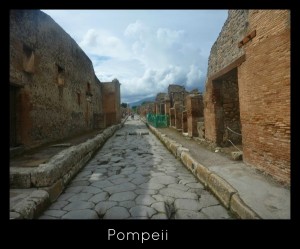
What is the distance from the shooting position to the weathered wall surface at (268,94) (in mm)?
3521

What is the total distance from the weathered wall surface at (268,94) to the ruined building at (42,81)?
5530mm

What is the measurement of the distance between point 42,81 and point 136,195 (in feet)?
18.6

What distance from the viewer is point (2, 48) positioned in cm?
283

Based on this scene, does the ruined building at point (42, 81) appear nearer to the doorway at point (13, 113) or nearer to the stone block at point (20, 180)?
the doorway at point (13, 113)

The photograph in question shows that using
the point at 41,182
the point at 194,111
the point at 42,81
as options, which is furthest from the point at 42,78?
the point at 194,111

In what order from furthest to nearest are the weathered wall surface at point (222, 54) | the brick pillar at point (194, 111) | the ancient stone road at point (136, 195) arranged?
the brick pillar at point (194, 111) < the weathered wall surface at point (222, 54) < the ancient stone road at point (136, 195)

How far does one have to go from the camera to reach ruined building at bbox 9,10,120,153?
5.97m

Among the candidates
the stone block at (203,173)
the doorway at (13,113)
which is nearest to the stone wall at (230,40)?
the stone block at (203,173)

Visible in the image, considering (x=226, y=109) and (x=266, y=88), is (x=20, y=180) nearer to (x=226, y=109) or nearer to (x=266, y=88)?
(x=266, y=88)

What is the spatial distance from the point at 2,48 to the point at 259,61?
4090 millimetres

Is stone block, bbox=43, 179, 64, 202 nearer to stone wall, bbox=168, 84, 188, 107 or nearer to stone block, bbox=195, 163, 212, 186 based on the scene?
stone block, bbox=195, 163, 212, 186

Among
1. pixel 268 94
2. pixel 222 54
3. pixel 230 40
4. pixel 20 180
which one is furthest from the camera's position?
pixel 222 54

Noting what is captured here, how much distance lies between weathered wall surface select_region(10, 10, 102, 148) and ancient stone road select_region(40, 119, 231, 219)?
2429 mm

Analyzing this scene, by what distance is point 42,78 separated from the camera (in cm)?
754
